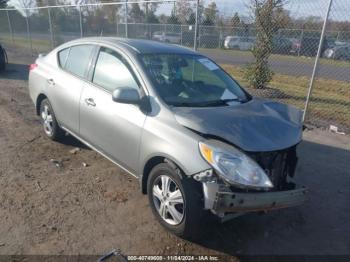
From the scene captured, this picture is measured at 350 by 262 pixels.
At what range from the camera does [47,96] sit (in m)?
5.17

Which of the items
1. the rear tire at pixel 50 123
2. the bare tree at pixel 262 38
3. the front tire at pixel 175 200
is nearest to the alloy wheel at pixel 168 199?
the front tire at pixel 175 200

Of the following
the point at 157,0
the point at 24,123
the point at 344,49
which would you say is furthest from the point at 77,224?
the point at 344,49

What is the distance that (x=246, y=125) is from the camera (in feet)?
10.4

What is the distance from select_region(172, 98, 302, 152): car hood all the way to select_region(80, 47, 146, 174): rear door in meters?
0.58

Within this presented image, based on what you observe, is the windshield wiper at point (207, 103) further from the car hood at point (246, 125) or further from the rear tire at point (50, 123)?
the rear tire at point (50, 123)

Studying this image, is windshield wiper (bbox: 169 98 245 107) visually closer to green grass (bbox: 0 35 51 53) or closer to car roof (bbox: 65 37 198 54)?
car roof (bbox: 65 37 198 54)

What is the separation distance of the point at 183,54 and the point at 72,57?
169cm

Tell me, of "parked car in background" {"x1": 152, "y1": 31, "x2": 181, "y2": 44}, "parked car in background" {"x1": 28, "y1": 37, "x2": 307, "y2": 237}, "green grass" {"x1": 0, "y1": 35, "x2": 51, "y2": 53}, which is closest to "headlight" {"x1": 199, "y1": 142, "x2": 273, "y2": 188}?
"parked car in background" {"x1": 28, "y1": 37, "x2": 307, "y2": 237}

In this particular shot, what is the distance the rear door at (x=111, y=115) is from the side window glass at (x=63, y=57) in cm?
100

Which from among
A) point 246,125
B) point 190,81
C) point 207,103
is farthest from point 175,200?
point 190,81

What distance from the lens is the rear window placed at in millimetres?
4477

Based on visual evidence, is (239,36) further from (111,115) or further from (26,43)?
(26,43)

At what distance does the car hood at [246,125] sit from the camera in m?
3.00

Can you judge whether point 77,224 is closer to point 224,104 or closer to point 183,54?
point 224,104
